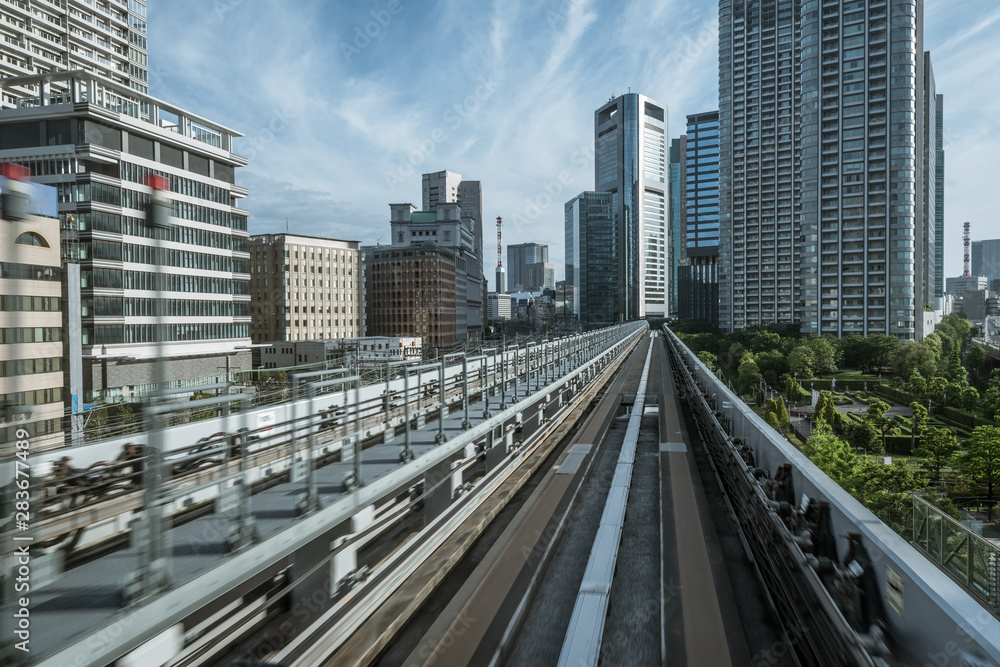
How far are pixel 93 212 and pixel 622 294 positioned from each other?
101 m

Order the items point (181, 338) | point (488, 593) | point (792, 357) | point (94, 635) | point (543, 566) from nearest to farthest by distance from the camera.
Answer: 1. point (94, 635)
2. point (488, 593)
3. point (543, 566)
4. point (181, 338)
5. point (792, 357)

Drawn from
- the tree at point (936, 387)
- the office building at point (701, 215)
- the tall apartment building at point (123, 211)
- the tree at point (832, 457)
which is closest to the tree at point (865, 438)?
the tree at point (832, 457)

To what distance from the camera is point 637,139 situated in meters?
124

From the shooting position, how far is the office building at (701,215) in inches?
4417

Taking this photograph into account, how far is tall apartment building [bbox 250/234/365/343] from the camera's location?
60.0m

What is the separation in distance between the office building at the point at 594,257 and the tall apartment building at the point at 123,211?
264ft

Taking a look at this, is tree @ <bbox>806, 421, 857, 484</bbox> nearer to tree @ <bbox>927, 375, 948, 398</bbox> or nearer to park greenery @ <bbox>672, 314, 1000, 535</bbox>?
park greenery @ <bbox>672, 314, 1000, 535</bbox>

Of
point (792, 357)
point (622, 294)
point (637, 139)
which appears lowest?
point (792, 357)

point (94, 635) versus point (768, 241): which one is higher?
point (768, 241)

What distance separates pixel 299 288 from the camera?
61.6 meters

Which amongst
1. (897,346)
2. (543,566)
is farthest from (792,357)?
(543,566)

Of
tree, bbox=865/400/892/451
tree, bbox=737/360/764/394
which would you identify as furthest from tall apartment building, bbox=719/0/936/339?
tree, bbox=865/400/892/451

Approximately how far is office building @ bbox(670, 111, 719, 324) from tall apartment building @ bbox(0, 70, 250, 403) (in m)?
96.9

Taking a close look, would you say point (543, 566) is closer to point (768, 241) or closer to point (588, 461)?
point (588, 461)
